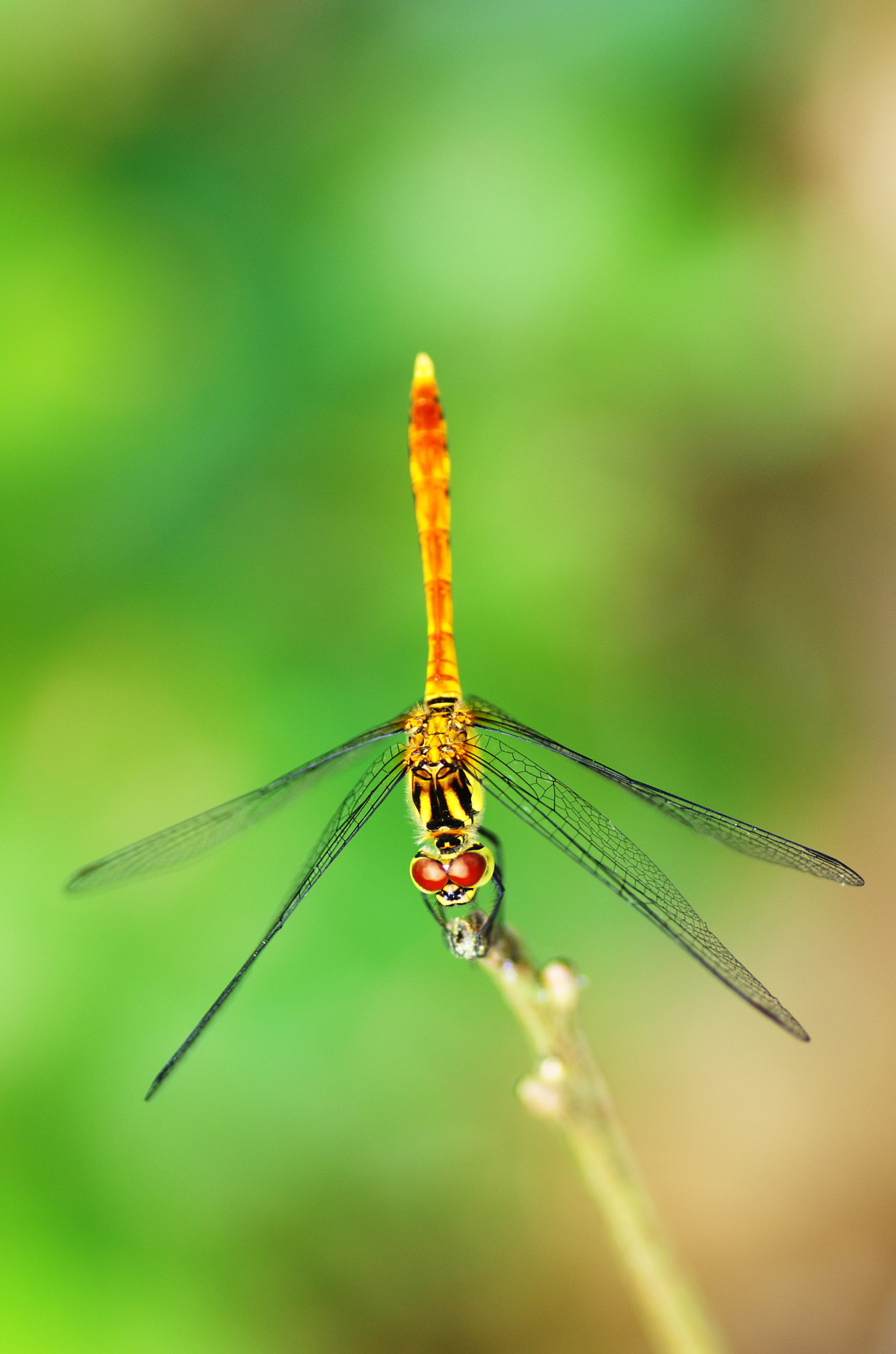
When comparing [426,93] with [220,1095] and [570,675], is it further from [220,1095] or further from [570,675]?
[220,1095]

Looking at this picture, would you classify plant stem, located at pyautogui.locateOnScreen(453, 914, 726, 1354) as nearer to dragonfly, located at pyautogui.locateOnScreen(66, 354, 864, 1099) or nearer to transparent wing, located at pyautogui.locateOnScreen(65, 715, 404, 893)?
dragonfly, located at pyautogui.locateOnScreen(66, 354, 864, 1099)

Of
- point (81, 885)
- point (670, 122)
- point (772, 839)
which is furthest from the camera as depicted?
point (670, 122)

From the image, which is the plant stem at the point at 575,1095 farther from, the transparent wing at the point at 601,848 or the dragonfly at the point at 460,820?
the transparent wing at the point at 601,848

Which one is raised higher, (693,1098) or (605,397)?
(605,397)

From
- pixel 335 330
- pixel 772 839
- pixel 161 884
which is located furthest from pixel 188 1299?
pixel 335 330

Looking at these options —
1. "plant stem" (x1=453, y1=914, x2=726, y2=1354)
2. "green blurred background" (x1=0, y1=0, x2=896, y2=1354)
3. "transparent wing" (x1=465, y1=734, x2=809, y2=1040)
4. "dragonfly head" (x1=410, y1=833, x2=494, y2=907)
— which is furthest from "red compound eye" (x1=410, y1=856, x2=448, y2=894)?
"green blurred background" (x1=0, y1=0, x2=896, y2=1354)

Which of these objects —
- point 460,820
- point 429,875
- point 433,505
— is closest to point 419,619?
point 433,505

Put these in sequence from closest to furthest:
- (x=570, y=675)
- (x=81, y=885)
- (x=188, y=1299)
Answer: (x=81, y=885) < (x=188, y=1299) < (x=570, y=675)
